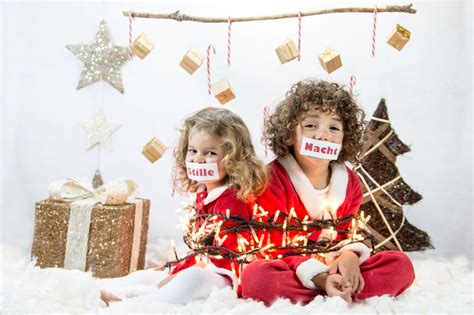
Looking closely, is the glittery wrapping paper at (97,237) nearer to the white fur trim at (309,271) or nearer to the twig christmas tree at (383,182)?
the white fur trim at (309,271)

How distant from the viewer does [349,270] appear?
5.08 feet

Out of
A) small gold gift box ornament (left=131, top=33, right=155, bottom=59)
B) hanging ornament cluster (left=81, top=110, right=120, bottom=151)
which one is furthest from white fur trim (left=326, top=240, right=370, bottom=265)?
hanging ornament cluster (left=81, top=110, right=120, bottom=151)

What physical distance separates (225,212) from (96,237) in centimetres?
54

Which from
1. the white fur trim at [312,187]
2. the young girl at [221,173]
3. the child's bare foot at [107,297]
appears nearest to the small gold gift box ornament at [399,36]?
the white fur trim at [312,187]

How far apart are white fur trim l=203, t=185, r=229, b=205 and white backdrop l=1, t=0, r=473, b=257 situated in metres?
0.69

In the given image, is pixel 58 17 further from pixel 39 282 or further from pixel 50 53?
pixel 39 282

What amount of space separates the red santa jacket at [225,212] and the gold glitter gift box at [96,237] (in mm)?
307

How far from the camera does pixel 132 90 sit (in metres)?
2.51

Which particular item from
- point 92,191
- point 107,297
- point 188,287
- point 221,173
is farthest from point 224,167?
point 92,191

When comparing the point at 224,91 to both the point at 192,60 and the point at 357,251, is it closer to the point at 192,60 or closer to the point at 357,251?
the point at 192,60

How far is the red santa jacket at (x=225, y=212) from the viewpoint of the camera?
5.43 ft

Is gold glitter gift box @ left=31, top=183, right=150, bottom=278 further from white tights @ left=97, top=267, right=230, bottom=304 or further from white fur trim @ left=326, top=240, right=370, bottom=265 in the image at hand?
white fur trim @ left=326, top=240, right=370, bottom=265

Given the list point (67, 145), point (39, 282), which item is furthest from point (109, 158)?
point (39, 282)

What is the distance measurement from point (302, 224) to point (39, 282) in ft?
2.45
